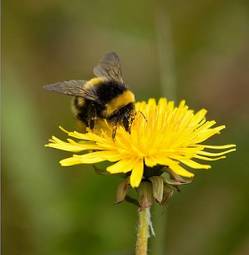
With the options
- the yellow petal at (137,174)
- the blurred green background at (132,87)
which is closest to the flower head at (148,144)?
the yellow petal at (137,174)

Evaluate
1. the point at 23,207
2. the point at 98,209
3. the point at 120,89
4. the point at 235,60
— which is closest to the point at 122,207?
the point at 98,209

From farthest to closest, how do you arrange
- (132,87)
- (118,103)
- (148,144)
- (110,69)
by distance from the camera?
(132,87) → (110,69) → (118,103) → (148,144)

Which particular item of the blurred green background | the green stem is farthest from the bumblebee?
the blurred green background

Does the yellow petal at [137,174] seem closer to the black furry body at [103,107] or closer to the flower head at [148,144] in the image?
the flower head at [148,144]

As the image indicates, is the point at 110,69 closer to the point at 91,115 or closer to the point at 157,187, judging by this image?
the point at 91,115

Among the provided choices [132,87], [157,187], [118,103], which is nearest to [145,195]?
[157,187]

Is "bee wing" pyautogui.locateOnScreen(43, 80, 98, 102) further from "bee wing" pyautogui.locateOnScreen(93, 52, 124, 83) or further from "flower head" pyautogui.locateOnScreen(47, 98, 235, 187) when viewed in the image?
"bee wing" pyautogui.locateOnScreen(93, 52, 124, 83)
